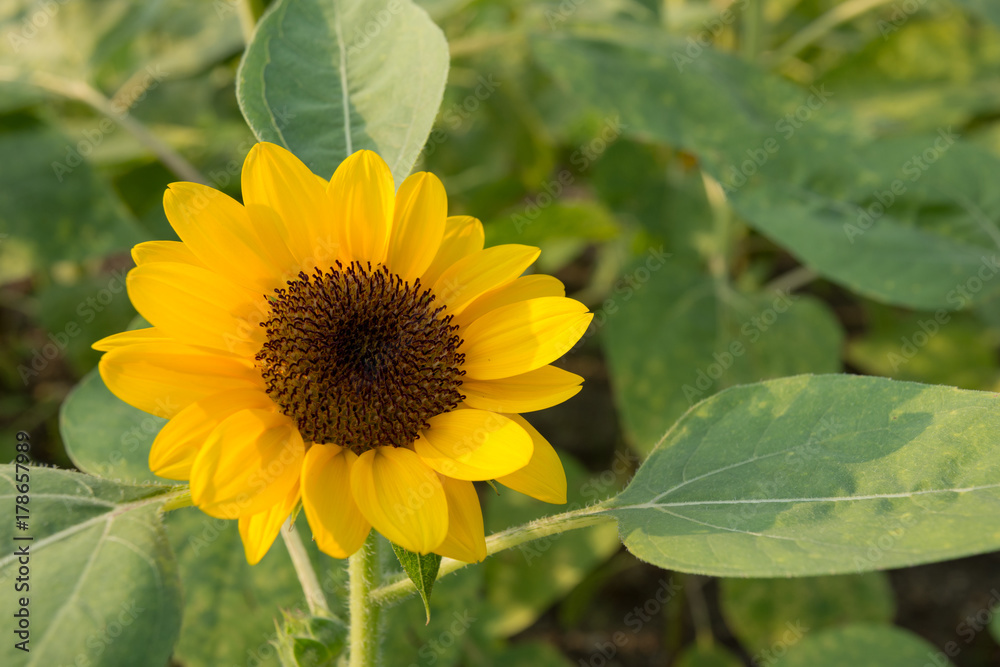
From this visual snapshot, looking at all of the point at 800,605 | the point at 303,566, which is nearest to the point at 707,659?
the point at 800,605

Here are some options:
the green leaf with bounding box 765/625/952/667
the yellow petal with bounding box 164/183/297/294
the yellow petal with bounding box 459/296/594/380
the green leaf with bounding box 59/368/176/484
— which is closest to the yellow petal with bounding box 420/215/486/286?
the yellow petal with bounding box 459/296/594/380

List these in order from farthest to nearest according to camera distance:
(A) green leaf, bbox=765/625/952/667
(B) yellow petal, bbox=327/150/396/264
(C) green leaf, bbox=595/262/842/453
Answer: (C) green leaf, bbox=595/262/842/453 → (A) green leaf, bbox=765/625/952/667 → (B) yellow petal, bbox=327/150/396/264

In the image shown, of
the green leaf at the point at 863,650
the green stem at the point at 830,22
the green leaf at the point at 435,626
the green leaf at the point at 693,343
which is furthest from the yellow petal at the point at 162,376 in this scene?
the green stem at the point at 830,22

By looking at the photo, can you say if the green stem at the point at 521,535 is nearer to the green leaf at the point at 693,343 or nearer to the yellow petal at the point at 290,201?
the yellow petal at the point at 290,201

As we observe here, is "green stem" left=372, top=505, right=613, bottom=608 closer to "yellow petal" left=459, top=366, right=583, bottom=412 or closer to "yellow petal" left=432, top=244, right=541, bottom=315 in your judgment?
"yellow petal" left=459, top=366, right=583, bottom=412

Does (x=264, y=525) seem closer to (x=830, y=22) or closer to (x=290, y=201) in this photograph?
(x=290, y=201)

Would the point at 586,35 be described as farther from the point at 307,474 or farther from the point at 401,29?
the point at 307,474
